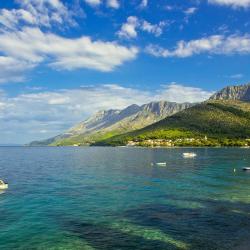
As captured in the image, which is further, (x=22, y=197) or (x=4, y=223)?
(x=22, y=197)

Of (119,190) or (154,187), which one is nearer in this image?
(119,190)

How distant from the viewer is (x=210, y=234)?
53.2m

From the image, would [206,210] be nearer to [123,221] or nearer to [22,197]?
[123,221]

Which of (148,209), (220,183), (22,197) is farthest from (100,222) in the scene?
(220,183)

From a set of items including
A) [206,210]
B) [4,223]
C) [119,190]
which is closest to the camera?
[4,223]

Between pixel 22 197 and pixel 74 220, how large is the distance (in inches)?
1170

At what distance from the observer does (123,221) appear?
60.3 metres

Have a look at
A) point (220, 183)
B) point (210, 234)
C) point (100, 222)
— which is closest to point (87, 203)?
point (100, 222)

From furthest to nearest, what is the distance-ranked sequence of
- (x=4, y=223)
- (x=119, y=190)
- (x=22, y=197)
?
(x=119, y=190) → (x=22, y=197) → (x=4, y=223)

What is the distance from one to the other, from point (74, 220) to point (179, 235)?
19713 millimetres

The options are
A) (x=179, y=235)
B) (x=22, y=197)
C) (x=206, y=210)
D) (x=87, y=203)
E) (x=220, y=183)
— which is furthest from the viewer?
(x=220, y=183)

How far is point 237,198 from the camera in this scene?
82.3m

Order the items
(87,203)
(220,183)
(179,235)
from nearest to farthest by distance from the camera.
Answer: (179,235), (87,203), (220,183)

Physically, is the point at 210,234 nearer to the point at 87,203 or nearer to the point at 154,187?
the point at 87,203
